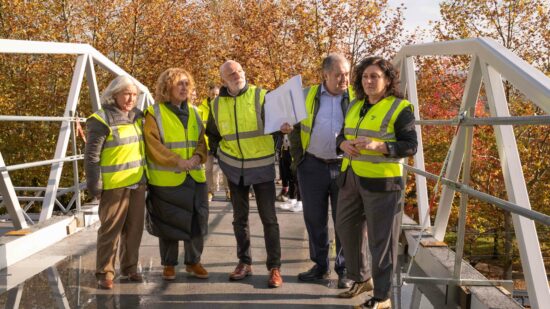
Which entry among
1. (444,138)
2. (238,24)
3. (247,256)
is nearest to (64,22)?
(238,24)

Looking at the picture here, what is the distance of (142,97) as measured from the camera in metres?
8.10

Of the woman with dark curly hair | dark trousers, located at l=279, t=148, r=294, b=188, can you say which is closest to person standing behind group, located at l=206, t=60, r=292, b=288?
the woman with dark curly hair

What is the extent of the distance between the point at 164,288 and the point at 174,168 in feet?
2.74

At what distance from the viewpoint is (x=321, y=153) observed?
4152 millimetres

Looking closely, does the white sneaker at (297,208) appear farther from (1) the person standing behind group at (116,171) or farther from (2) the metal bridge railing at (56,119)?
(1) the person standing behind group at (116,171)

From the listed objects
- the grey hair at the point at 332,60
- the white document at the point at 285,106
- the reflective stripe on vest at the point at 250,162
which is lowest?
the reflective stripe on vest at the point at 250,162

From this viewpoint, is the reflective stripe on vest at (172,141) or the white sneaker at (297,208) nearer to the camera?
the reflective stripe on vest at (172,141)

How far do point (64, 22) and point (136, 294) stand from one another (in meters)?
16.9

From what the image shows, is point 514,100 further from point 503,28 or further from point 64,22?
point 64,22

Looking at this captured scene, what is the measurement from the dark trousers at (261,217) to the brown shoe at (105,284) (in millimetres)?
918

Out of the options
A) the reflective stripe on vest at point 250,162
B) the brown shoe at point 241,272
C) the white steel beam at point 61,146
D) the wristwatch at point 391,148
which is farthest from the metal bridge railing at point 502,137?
the white steel beam at point 61,146

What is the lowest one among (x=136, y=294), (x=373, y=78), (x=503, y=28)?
(x=136, y=294)

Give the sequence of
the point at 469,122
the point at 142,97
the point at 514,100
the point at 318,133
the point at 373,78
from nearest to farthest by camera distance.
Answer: the point at 469,122
the point at 373,78
the point at 318,133
the point at 142,97
the point at 514,100

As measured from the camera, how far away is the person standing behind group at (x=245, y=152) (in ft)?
13.8
